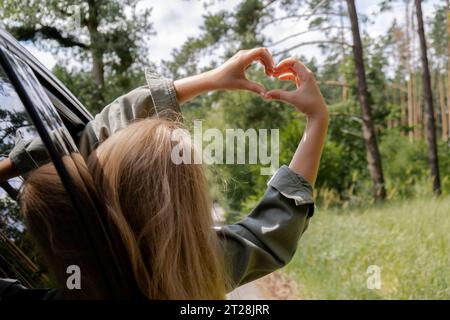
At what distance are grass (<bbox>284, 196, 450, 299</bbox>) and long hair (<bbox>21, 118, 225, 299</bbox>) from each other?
7.07 ft

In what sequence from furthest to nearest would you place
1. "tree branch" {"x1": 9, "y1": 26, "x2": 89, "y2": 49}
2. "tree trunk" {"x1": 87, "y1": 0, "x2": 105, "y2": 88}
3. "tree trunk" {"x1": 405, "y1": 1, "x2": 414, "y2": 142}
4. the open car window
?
"tree trunk" {"x1": 405, "y1": 1, "x2": 414, "y2": 142}
"tree trunk" {"x1": 87, "y1": 0, "x2": 105, "y2": 88}
"tree branch" {"x1": 9, "y1": 26, "x2": 89, "y2": 49}
the open car window

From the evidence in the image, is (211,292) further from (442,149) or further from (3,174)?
(442,149)

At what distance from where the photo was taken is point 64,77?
3799mm

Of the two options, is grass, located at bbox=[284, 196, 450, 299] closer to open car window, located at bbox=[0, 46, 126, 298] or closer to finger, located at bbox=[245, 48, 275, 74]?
finger, located at bbox=[245, 48, 275, 74]

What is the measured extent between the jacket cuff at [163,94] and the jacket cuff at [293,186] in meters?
0.21

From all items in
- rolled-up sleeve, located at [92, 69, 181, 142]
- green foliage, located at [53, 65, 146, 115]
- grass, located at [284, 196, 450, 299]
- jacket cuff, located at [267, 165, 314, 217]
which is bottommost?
grass, located at [284, 196, 450, 299]

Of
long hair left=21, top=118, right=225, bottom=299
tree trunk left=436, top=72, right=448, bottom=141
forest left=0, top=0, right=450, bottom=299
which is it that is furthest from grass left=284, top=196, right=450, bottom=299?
tree trunk left=436, top=72, right=448, bottom=141

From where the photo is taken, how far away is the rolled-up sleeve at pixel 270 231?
680 millimetres

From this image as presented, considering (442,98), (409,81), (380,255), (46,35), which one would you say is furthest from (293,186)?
(409,81)

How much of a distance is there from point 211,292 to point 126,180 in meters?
0.19

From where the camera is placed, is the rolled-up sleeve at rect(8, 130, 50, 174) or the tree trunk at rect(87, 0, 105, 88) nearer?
the rolled-up sleeve at rect(8, 130, 50, 174)

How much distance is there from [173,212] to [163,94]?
0.25 meters

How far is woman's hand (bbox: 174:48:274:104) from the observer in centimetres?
72
